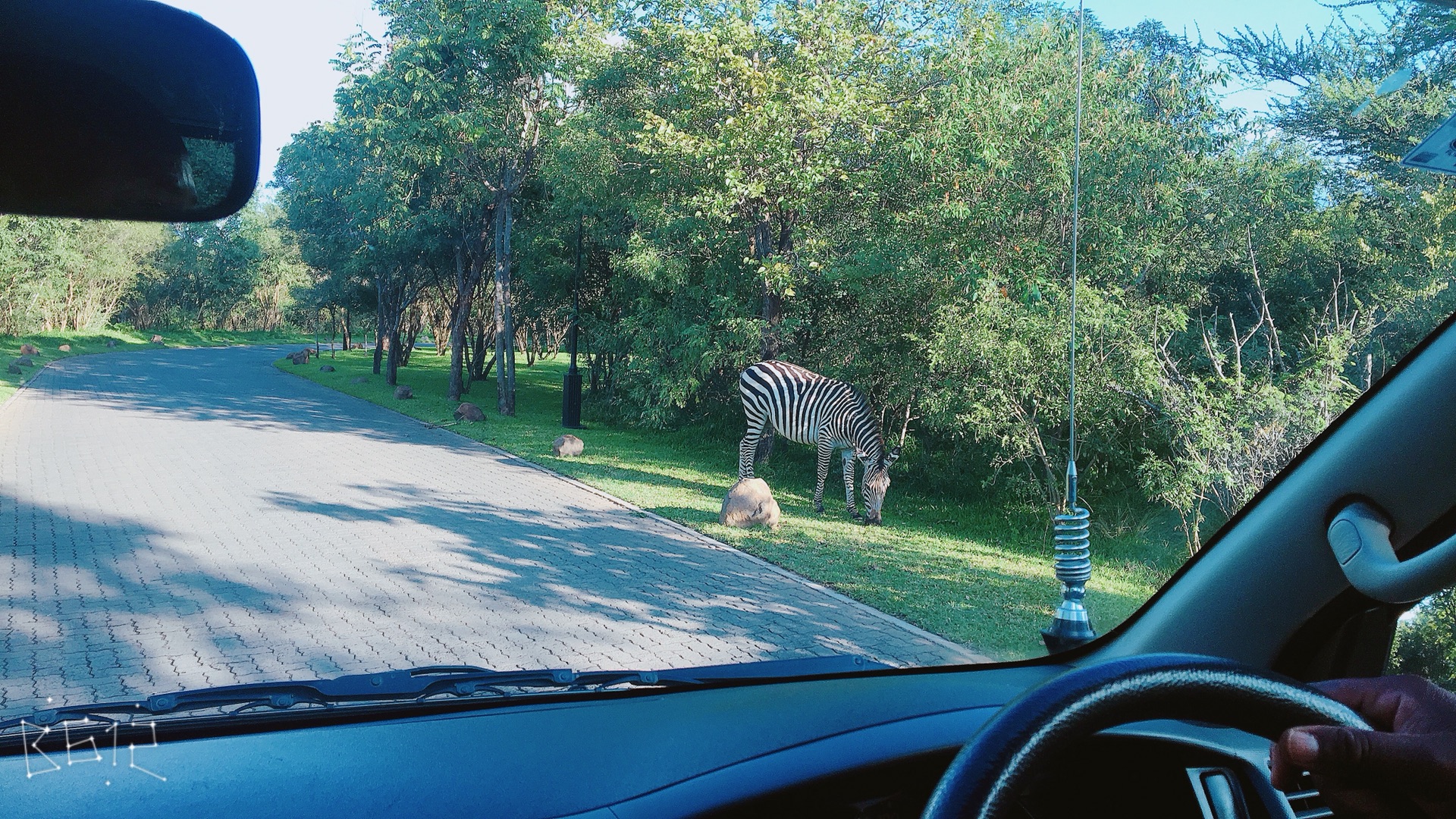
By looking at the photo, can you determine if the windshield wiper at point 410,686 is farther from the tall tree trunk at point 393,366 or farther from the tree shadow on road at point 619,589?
the tall tree trunk at point 393,366

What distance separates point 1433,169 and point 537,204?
3.04 meters

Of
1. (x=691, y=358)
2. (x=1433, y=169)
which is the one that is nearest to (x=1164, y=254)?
(x=1433, y=169)

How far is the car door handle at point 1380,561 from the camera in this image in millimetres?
1663

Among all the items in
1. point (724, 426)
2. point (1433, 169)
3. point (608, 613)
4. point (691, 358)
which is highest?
point (1433, 169)

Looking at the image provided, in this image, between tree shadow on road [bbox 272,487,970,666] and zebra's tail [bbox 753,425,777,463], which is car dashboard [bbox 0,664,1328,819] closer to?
tree shadow on road [bbox 272,487,970,666]

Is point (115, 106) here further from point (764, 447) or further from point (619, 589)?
point (764, 447)

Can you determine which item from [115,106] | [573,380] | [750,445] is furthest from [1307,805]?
[750,445]

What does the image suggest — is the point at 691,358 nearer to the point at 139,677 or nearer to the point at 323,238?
the point at 323,238

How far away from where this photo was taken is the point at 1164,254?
3.36 m

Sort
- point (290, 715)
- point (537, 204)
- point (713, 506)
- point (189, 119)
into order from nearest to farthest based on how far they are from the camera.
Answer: point (189, 119) < point (290, 715) < point (537, 204) < point (713, 506)

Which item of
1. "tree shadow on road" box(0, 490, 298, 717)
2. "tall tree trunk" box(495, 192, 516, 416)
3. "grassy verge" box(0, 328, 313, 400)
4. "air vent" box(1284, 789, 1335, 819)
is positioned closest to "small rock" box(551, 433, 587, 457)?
"tall tree trunk" box(495, 192, 516, 416)

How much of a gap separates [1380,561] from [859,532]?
3.40 metres

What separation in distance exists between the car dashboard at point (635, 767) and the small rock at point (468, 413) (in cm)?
345

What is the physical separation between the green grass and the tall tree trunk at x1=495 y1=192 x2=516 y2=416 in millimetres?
73
